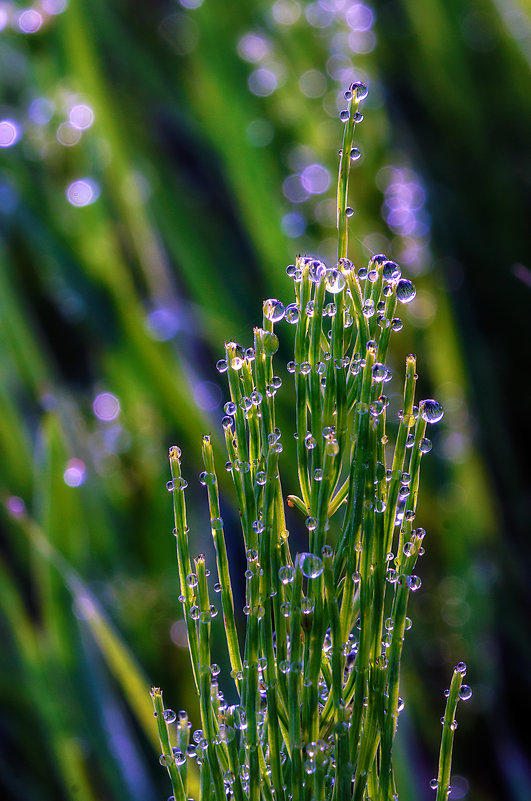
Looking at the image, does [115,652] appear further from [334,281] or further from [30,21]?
[30,21]

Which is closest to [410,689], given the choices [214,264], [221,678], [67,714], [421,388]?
[221,678]

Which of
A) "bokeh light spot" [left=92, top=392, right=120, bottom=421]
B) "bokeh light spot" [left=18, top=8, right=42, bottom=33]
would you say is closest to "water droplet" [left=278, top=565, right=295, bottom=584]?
"bokeh light spot" [left=92, top=392, right=120, bottom=421]

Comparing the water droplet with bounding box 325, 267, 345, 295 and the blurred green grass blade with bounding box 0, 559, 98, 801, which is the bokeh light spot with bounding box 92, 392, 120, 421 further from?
the water droplet with bounding box 325, 267, 345, 295

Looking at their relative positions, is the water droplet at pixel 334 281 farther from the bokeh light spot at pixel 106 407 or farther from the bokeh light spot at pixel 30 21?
the bokeh light spot at pixel 30 21

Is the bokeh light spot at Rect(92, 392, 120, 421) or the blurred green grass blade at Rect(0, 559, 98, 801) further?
the bokeh light spot at Rect(92, 392, 120, 421)

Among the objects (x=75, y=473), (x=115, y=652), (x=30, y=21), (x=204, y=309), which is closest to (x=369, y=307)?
(x=115, y=652)

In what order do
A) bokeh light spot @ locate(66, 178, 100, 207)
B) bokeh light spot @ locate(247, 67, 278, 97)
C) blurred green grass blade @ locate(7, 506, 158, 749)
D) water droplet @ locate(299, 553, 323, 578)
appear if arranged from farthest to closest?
bokeh light spot @ locate(247, 67, 278, 97) < bokeh light spot @ locate(66, 178, 100, 207) < blurred green grass blade @ locate(7, 506, 158, 749) < water droplet @ locate(299, 553, 323, 578)

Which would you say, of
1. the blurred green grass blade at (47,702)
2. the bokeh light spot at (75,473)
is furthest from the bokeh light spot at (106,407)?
the blurred green grass blade at (47,702)
